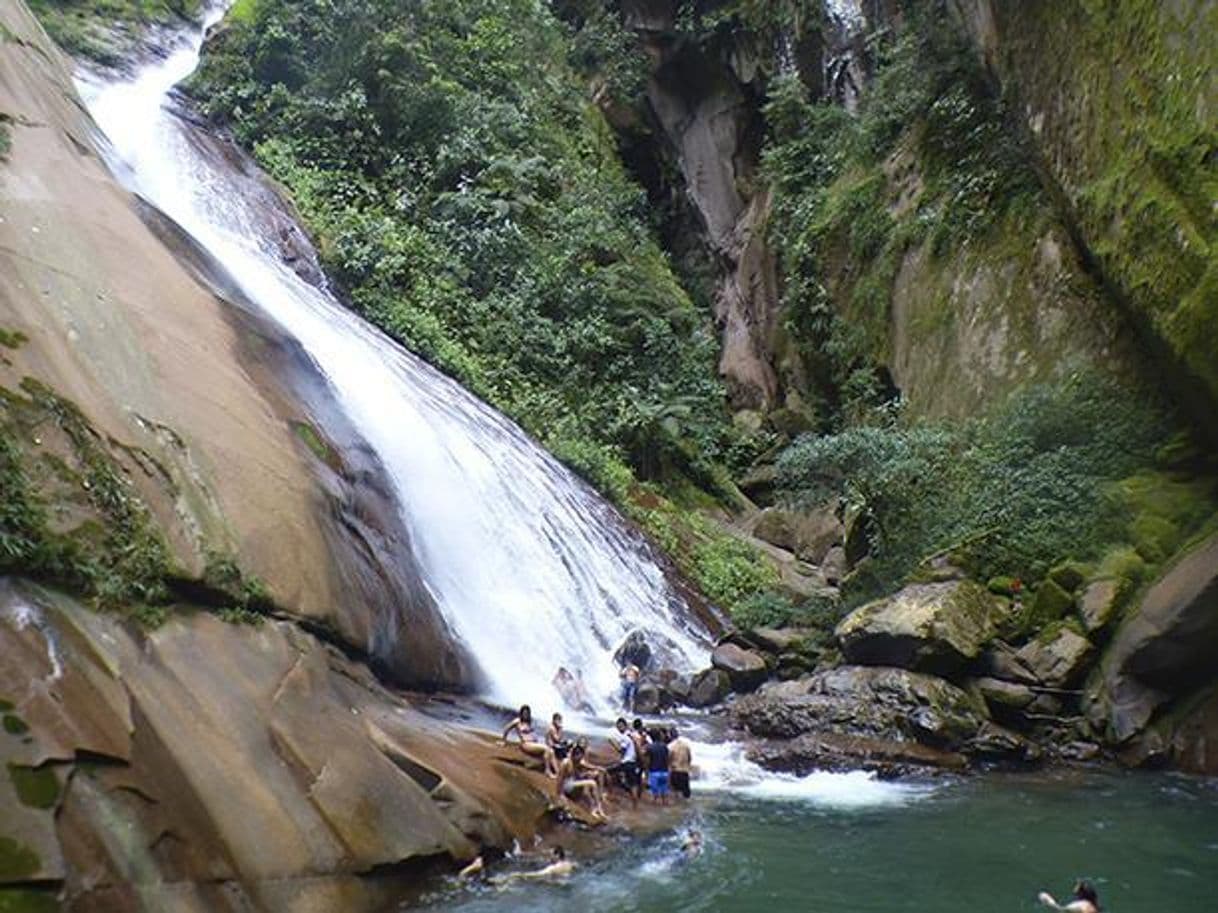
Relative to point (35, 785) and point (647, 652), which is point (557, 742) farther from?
point (35, 785)

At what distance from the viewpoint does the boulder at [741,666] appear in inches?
637

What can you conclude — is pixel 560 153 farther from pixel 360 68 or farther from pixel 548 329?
pixel 548 329

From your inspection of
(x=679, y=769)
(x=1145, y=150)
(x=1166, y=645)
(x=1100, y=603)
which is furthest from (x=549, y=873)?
(x=1145, y=150)

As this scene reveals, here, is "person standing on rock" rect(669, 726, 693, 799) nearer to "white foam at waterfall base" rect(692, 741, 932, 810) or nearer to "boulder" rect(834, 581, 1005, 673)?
"white foam at waterfall base" rect(692, 741, 932, 810)

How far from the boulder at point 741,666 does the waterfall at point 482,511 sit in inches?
24.6

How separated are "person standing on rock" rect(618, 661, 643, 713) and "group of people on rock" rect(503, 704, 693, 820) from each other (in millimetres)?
2800

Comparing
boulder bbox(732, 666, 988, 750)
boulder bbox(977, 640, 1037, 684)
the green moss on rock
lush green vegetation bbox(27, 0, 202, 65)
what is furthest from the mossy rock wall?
lush green vegetation bbox(27, 0, 202, 65)

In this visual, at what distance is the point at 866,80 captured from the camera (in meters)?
29.1

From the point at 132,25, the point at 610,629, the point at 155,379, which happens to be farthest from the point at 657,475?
the point at 132,25

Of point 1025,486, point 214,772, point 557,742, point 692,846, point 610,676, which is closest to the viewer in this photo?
point 214,772

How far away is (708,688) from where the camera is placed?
618 inches

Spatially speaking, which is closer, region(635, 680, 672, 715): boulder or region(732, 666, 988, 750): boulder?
region(732, 666, 988, 750): boulder

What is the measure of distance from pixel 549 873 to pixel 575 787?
2054mm

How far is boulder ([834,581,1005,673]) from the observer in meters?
14.2
